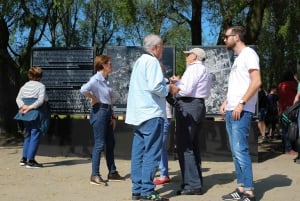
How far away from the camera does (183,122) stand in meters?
6.59

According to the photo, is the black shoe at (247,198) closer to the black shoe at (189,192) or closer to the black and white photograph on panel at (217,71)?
the black shoe at (189,192)

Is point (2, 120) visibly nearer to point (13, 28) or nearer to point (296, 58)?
point (13, 28)

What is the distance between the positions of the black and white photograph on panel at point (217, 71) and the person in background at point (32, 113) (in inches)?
122

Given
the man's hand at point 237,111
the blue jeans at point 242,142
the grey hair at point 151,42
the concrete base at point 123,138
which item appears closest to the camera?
the man's hand at point 237,111

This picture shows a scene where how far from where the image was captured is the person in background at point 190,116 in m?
6.51

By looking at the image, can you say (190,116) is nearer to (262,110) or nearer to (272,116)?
(262,110)

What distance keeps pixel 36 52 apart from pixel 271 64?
19914 mm

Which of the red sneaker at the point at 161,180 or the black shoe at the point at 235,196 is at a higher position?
the black shoe at the point at 235,196

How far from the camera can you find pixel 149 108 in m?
5.97

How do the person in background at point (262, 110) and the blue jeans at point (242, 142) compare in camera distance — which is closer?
the blue jeans at point (242, 142)

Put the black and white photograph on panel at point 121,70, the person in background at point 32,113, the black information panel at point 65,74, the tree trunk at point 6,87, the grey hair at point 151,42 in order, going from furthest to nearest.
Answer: the tree trunk at point 6,87 → the black information panel at point 65,74 → the black and white photograph on panel at point 121,70 → the person in background at point 32,113 → the grey hair at point 151,42

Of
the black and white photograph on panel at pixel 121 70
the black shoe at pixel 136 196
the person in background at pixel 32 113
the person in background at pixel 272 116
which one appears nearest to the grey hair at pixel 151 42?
the black shoe at pixel 136 196

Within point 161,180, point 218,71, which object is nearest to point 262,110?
point 218,71


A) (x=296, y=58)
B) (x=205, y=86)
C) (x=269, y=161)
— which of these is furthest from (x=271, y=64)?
(x=205, y=86)
